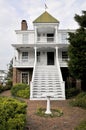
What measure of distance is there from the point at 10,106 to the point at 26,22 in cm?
2615

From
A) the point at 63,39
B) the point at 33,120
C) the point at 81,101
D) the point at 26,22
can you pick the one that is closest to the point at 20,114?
the point at 33,120

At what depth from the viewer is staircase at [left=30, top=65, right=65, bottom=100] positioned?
22.3 m

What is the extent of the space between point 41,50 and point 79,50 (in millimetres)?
13375

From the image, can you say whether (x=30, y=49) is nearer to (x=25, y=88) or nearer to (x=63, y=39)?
(x=63, y=39)

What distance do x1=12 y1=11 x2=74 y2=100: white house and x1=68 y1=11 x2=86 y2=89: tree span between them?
23.9 ft

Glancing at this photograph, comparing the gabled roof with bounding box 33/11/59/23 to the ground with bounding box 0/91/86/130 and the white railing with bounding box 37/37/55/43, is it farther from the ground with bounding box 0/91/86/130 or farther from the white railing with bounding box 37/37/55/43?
the ground with bounding box 0/91/86/130

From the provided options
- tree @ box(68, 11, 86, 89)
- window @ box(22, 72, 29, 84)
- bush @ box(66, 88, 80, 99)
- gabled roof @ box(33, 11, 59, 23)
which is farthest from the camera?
window @ box(22, 72, 29, 84)

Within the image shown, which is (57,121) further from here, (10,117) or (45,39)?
(45,39)

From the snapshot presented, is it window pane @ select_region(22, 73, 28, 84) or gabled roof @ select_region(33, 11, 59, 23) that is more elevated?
gabled roof @ select_region(33, 11, 59, 23)

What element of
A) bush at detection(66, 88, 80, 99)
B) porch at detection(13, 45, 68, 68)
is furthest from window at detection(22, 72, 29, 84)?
bush at detection(66, 88, 80, 99)

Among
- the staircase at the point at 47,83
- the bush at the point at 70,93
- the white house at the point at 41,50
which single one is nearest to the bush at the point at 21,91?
the staircase at the point at 47,83

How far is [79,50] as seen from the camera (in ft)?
64.3

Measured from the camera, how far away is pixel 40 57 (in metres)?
32.7

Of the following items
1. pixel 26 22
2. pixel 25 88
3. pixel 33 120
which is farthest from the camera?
pixel 26 22
